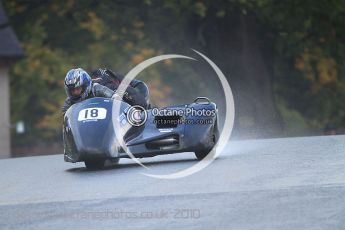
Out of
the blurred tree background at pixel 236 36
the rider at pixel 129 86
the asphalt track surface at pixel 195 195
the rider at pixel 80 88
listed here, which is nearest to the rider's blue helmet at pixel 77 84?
the rider at pixel 80 88

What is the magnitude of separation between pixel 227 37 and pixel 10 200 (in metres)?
14.8

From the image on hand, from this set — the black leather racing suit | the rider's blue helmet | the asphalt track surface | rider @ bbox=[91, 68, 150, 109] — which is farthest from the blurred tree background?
the asphalt track surface

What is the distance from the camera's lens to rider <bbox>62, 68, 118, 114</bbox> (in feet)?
46.1

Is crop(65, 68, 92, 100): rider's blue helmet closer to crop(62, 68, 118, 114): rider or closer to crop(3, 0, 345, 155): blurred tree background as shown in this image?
crop(62, 68, 118, 114): rider

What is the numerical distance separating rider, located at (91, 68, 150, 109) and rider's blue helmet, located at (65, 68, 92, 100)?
1.75ft

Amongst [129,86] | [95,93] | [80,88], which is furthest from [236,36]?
[80,88]

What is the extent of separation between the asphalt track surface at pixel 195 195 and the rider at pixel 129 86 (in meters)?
0.86

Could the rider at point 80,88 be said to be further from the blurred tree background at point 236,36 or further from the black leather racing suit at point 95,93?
the blurred tree background at point 236,36

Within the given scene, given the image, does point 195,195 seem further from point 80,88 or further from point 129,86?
point 129,86

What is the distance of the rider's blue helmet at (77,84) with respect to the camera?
14039 millimetres

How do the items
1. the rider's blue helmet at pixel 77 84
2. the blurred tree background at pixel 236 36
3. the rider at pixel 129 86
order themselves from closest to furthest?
1. the rider's blue helmet at pixel 77 84
2. the rider at pixel 129 86
3. the blurred tree background at pixel 236 36

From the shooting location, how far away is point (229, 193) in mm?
10484

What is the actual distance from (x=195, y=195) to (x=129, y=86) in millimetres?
4172

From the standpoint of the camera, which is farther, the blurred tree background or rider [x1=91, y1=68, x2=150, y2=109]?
the blurred tree background
